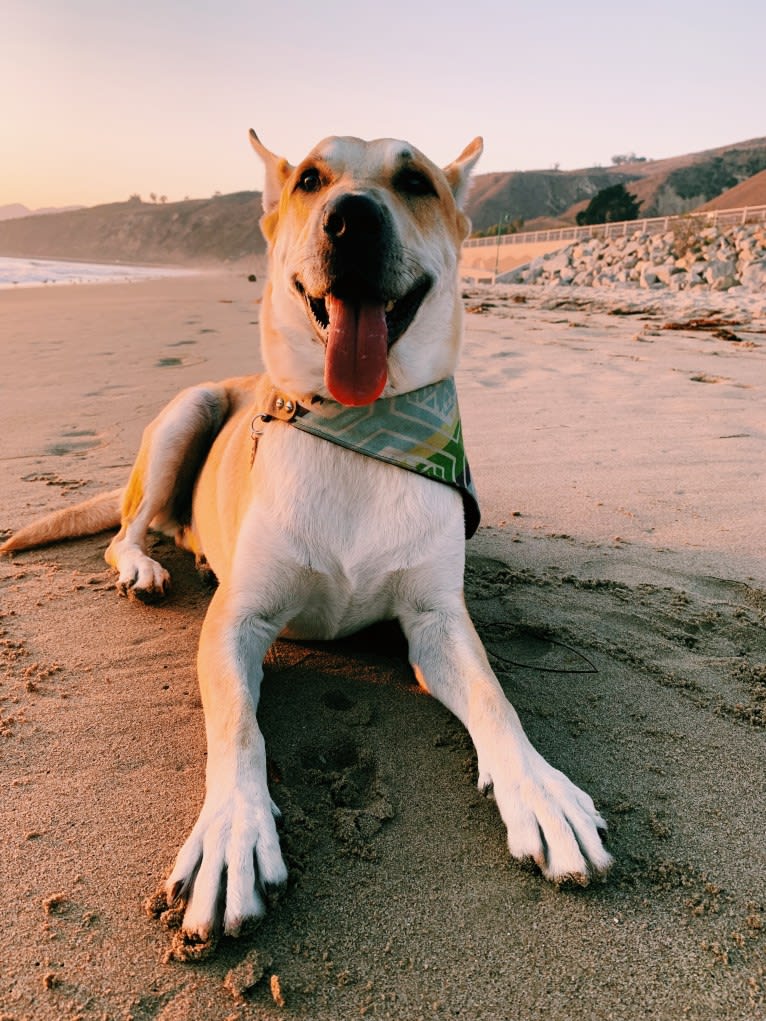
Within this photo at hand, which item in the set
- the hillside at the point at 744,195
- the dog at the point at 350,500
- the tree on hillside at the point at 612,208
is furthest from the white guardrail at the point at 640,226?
the hillside at the point at 744,195

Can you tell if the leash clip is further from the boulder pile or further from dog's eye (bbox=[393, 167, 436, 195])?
the boulder pile

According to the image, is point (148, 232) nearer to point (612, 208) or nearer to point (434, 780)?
point (612, 208)

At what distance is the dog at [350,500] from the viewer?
1995mm

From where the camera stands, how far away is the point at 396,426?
265cm

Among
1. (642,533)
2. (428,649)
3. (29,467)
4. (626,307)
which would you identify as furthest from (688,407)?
(626,307)

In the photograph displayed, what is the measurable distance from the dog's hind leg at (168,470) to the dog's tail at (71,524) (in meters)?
0.21

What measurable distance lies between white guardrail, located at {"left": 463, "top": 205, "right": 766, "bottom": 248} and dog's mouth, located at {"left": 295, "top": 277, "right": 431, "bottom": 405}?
2351cm

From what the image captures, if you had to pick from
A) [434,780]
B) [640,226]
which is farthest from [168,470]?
[640,226]

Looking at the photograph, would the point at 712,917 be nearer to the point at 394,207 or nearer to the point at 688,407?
the point at 394,207

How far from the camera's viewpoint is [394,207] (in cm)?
277

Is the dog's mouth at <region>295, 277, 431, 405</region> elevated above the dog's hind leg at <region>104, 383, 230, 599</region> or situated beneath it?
elevated above

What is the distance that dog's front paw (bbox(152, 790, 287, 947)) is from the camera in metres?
1.54

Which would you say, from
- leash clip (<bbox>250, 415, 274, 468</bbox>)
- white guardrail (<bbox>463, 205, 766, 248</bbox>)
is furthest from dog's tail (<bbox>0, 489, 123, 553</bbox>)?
white guardrail (<bbox>463, 205, 766, 248</bbox>)

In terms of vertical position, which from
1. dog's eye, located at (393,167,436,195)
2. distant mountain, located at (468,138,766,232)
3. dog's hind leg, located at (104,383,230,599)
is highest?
distant mountain, located at (468,138,766,232)
